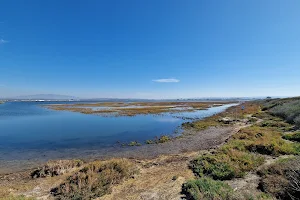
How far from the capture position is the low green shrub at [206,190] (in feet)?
18.7

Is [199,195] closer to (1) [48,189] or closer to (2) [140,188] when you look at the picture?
(2) [140,188]

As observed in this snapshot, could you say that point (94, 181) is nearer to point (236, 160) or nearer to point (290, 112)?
point (236, 160)

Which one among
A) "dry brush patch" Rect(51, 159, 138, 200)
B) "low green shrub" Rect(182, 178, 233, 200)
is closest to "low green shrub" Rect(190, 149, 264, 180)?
"low green shrub" Rect(182, 178, 233, 200)

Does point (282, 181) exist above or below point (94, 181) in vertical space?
above

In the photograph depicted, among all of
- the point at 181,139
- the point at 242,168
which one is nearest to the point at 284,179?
the point at 242,168

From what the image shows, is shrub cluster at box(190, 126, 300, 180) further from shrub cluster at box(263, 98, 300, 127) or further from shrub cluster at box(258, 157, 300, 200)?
shrub cluster at box(263, 98, 300, 127)

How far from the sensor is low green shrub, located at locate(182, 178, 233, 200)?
5.69 m

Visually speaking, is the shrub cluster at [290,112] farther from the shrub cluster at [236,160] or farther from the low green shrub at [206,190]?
the low green shrub at [206,190]

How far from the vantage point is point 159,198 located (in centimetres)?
654

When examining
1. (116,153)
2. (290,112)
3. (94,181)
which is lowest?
(116,153)

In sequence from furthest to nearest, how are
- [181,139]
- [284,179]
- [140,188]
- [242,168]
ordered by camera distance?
[181,139], [242,168], [140,188], [284,179]

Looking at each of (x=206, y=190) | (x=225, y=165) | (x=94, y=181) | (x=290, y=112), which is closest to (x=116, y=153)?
(x=94, y=181)

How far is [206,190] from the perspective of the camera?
6367 mm

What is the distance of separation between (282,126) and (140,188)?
20.8 meters
